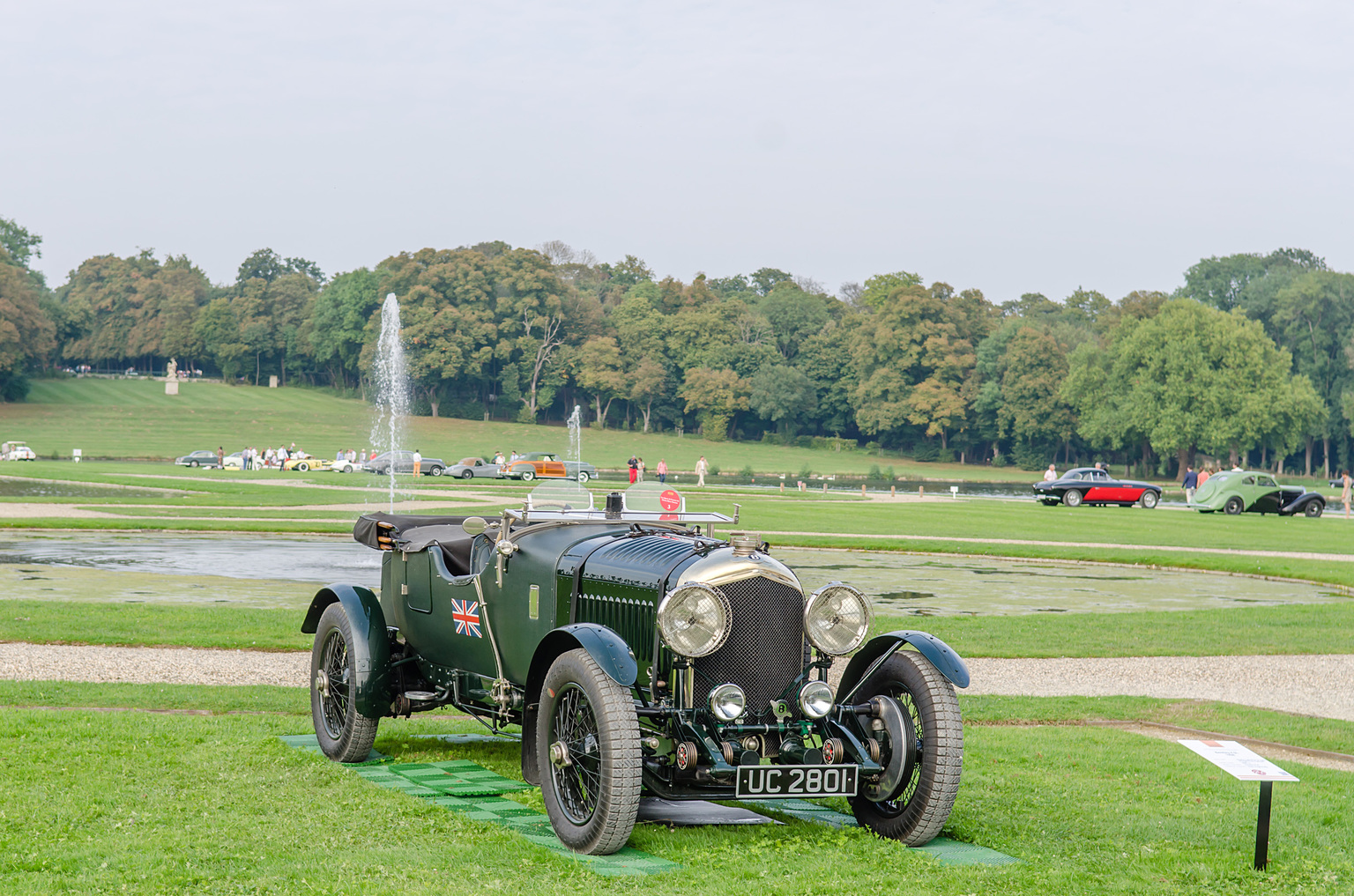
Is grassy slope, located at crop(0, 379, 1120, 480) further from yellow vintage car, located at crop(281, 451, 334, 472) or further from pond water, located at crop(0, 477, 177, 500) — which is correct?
pond water, located at crop(0, 477, 177, 500)

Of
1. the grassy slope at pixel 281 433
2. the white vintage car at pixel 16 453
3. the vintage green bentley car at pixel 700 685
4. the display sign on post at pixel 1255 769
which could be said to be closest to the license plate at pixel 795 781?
the vintage green bentley car at pixel 700 685

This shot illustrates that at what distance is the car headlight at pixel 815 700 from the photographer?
249 inches

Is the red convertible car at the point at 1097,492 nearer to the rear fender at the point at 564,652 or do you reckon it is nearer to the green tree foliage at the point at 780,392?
the rear fender at the point at 564,652

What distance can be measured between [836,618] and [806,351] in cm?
11704

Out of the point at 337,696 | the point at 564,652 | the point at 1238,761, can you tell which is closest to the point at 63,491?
the point at 337,696

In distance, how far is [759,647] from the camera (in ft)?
21.4

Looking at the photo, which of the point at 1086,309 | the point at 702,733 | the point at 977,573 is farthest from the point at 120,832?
the point at 1086,309

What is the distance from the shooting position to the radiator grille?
21.2 feet

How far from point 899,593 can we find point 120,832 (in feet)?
48.1

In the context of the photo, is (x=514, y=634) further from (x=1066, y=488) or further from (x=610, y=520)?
(x=1066, y=488)

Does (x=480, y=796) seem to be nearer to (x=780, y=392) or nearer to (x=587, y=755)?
(x=587, y=755)

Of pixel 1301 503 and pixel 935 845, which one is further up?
pixel 1301 503

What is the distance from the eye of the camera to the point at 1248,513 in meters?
46.2

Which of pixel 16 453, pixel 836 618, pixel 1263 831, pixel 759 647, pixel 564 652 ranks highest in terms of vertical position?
pixel 836 618
